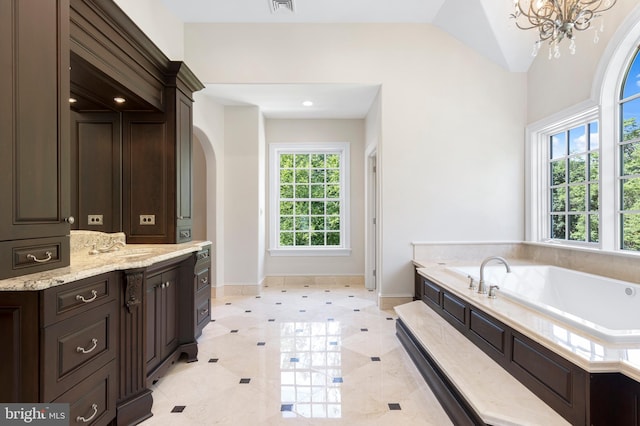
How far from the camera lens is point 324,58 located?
399 cm

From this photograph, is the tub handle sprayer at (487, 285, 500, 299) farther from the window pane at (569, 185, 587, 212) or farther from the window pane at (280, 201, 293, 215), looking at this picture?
the window pane at (280, 201, 293, 215)

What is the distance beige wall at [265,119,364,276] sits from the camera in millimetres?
5527

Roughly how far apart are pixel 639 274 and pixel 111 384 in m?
3.87

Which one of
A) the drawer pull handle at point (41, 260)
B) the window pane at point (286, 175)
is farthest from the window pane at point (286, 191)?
the drawer pull handle at point (41, 260)

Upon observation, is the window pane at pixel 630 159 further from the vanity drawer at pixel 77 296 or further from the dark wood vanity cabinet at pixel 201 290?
the vanity drawer at pixel 77 296

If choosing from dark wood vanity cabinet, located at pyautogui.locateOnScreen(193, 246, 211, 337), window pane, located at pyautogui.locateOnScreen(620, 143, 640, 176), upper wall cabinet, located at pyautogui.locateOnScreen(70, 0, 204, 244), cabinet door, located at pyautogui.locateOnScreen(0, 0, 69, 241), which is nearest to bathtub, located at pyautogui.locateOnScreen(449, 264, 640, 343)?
window pane, located at pyautogui.locateOnScreen(620, 143, 640, 176)

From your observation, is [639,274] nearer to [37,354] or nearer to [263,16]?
[37,354]

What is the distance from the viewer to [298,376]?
2.49 meters

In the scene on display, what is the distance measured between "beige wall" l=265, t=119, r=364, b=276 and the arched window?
3358 millimetres

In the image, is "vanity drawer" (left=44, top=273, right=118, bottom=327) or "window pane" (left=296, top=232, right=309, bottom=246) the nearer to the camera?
"vanity drawer" (left=44, top=273, right=118, bottom=327)

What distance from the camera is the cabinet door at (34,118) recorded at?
4.46 ft

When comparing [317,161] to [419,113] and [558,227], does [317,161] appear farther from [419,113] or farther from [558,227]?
[558,227]

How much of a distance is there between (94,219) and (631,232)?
15.7ft

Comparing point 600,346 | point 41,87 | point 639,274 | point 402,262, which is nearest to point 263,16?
point 41,87
